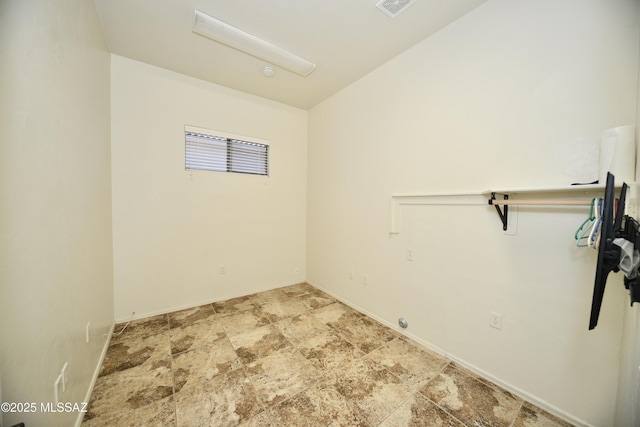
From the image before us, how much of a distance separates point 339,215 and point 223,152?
5.96ft

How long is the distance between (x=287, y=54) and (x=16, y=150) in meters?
2.18

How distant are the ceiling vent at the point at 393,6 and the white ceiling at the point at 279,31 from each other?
5 cm

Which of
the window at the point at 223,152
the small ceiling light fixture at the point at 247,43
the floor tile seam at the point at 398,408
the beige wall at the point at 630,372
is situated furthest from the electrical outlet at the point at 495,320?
the window at the point at 223,152

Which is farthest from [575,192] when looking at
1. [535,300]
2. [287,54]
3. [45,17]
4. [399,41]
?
[45,17]

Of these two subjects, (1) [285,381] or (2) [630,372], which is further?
(1) [285,381]

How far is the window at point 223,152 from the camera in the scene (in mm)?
2820

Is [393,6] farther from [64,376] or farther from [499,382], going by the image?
[64,376]

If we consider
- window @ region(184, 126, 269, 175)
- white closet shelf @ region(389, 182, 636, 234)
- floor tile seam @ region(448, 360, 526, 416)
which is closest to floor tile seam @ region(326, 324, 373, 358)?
floor tile seam @ region(448, 360, 526, 416)

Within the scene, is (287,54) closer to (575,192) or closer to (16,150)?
(16,150)

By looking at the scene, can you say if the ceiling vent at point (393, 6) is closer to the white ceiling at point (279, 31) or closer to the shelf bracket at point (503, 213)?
the white ceiling at point (279, 31)

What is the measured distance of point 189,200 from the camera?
2803 millimetres

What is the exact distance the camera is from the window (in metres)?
2.82

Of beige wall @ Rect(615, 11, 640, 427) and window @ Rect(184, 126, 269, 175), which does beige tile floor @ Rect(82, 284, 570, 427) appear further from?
window @ Rect(184, 126, 269, 175)

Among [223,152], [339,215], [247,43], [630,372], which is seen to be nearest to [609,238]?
[630,372]
